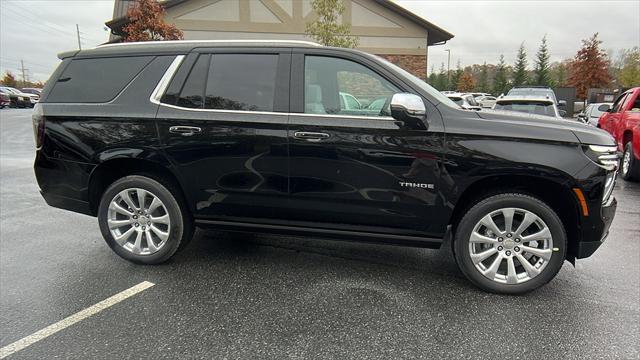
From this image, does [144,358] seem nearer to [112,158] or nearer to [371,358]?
[371,358]

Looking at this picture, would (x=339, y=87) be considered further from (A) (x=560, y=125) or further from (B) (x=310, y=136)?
(A) (x=560, y=125)

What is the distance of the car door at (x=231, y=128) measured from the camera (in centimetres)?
349

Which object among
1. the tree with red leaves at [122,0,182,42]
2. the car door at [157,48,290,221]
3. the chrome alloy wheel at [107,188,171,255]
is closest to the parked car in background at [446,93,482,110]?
the car door at [157,48,290,221]

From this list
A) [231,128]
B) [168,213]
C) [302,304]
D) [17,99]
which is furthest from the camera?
[17,99]

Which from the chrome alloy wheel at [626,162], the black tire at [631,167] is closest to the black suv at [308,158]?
the black tire at [631,167]

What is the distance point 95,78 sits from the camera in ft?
12.7

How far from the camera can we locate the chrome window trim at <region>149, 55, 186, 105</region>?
367cm

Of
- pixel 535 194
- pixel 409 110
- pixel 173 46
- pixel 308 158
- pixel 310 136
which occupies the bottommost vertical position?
pixel 535 194

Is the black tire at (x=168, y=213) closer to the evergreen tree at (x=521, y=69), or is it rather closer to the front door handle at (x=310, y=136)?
the front door handle at (x=310, y=136)


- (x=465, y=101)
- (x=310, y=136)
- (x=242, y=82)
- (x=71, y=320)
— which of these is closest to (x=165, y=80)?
(x=242, y=82)

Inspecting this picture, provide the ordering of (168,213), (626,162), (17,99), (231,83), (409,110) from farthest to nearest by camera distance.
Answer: (17,99), (626,162), (168,213), (231,83), (409,110)

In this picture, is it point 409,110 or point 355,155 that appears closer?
point 409,110

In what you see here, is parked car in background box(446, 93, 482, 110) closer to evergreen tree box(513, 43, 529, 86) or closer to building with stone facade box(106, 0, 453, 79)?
building with stone facade box(106, 0, 453, 79)

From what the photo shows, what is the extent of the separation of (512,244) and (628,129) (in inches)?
263
